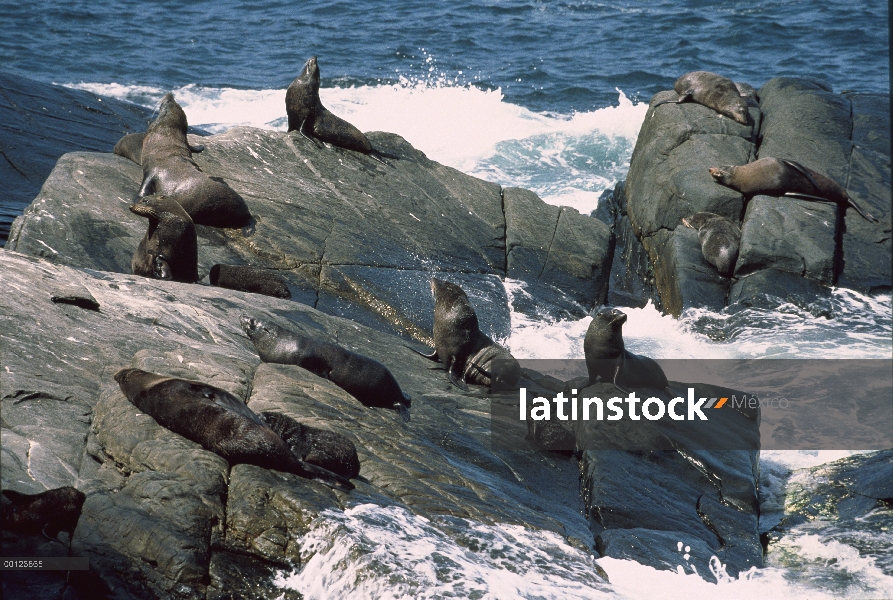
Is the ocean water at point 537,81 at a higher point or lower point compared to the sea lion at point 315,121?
lower

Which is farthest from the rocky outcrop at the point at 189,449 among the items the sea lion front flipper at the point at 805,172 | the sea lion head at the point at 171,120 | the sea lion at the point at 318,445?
the sea lion front flipper at the point at 805,172

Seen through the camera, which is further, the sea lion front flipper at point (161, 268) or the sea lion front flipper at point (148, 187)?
the sea lion front flipper at point (148, 187)

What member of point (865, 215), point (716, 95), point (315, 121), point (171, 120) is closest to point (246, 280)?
point (171, 120)

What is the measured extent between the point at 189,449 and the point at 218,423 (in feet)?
0.76

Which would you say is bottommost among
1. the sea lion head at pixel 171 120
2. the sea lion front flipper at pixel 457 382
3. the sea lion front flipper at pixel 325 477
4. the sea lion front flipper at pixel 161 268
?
the sea lion front flipper at pixel 457 382

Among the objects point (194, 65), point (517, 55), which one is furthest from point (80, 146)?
point (517, 55)

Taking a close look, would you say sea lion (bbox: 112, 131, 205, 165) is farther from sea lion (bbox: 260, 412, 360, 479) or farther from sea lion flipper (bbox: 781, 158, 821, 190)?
sea lion flipper (bbox: 781, 158, 821, 190)

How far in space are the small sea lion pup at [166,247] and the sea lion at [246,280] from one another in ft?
0.94

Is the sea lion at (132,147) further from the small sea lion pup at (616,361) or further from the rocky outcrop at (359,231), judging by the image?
the small sea lion pup at (616,361)

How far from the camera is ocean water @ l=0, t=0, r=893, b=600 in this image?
7.11 m

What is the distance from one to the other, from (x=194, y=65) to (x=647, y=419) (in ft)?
85.8

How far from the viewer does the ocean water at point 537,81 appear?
7.11 metres

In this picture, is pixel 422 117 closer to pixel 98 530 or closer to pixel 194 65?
pixel 194 65

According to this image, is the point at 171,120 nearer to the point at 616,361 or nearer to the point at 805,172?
the point at 616,361
